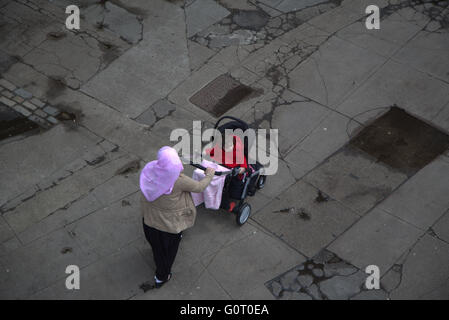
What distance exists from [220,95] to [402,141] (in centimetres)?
311

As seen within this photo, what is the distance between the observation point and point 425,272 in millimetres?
5988

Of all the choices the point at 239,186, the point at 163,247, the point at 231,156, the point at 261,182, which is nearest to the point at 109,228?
the point at 163,247

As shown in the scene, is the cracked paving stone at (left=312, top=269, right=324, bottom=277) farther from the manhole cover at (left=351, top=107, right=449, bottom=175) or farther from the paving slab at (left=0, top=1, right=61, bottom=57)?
the paving slab at (left=0, top=1, right=61, bottom=57)

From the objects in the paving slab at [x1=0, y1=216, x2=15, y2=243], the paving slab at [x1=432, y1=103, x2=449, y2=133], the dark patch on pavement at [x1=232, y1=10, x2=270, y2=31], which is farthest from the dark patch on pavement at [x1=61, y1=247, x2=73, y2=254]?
the paving slab at [x1=432, y1=103, x2=449, y2=133]

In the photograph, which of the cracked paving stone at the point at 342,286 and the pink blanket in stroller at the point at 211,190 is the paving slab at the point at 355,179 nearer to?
the cracked paving stone at the point at 342,286

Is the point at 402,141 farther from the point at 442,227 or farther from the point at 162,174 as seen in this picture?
the point at 162,174

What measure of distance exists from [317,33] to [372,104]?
2.15 metres

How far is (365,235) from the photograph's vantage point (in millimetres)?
6410

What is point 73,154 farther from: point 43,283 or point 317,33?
point 317,33

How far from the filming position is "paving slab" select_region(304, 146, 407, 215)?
6824 millimetres

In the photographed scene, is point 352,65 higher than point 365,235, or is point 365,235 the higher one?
point 352,65

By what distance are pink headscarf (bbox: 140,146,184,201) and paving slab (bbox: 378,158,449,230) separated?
3268 mm
